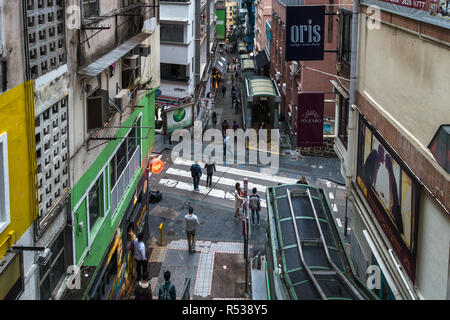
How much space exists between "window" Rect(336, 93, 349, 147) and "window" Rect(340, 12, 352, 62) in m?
1.42

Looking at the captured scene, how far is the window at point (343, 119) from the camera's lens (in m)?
17.8

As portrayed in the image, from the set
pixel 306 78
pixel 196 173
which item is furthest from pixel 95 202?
pixel 306 78

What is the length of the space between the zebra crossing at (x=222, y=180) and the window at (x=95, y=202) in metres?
10.9

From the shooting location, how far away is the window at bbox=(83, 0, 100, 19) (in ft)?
37.1

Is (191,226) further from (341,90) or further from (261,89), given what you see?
(261,89)

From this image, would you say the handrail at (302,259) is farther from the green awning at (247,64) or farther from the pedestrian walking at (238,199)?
the green awning at (247,64)

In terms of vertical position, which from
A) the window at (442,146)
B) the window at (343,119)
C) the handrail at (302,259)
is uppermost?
the window at (442,146)

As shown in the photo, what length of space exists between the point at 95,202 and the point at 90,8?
14.2 ft

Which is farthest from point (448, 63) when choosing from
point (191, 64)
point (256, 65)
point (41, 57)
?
point (256, 65)

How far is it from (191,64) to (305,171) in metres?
12.6

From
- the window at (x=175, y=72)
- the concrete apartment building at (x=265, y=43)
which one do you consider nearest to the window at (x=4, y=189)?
the window at (x=175, y=72)

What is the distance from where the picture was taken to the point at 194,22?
37344 mm

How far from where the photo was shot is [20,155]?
7820 millimetres

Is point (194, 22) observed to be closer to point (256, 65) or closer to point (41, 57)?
point (256, 65)
